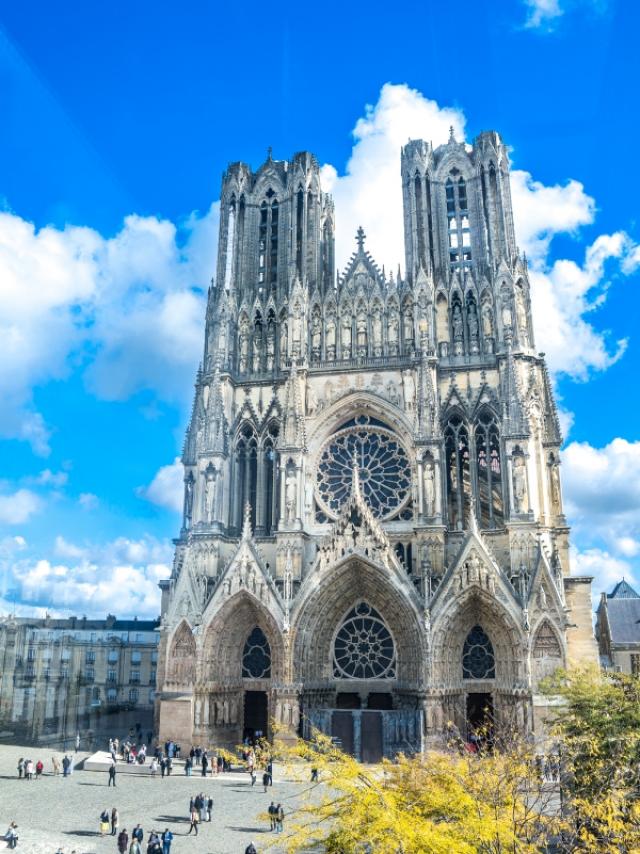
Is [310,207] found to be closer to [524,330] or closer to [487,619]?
[524,330]

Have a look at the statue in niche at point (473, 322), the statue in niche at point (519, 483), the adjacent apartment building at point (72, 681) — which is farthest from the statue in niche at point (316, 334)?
the adjacent apartment building at point (72, 681)

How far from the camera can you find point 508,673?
33.3 meters

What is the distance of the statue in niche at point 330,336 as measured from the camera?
41375 mm

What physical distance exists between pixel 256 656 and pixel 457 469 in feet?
44.1

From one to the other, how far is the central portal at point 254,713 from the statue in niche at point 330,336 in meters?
17.6

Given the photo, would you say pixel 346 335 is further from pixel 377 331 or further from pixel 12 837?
pixel 12 837

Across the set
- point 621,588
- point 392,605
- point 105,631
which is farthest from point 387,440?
point 105,631

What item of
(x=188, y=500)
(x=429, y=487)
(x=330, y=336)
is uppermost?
(x=330, y=336)

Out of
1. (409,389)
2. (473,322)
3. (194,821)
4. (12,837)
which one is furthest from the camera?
(473,322)

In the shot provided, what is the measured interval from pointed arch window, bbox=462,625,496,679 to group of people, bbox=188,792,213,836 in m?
14.2

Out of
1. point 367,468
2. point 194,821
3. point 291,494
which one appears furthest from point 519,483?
point 194,821

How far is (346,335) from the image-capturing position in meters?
41.5

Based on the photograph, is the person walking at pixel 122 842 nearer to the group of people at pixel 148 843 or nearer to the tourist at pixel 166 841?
the group of people at pixel 148 843

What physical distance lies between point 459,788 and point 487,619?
70.2 ft
